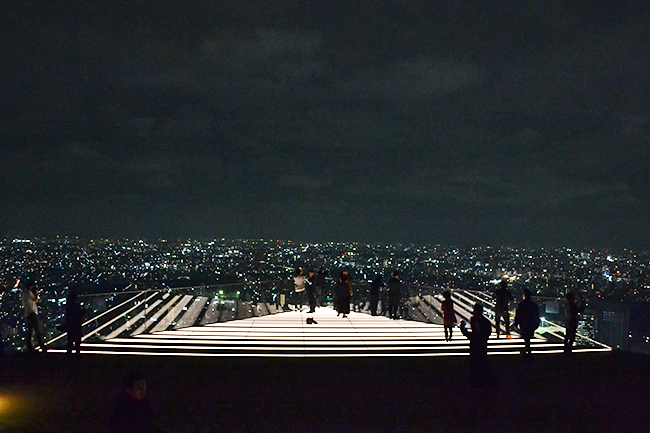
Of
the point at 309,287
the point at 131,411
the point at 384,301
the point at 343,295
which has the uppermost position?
the point at 131,411

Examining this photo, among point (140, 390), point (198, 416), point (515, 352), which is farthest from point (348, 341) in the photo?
point (140, 390)

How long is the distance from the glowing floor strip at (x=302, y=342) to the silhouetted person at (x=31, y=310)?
1.15 metres

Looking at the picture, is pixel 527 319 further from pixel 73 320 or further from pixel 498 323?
pixel 73 320

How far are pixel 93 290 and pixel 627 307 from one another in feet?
43.2

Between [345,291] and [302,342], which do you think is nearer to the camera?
[302,342]

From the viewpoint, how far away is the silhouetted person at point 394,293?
16953mm

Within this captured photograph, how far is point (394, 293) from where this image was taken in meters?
17.1

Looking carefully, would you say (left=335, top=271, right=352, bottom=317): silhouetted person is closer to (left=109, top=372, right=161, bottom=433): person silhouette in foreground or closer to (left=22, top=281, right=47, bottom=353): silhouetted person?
(left=22, top=281, right=47, bottom=353): silhouetted person

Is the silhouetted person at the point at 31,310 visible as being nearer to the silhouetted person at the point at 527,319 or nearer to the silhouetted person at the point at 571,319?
the silhouetted person at the point at 527,319

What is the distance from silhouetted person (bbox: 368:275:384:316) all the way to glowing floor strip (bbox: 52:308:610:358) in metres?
2.31

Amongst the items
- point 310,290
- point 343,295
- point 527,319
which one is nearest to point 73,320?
point 310,290

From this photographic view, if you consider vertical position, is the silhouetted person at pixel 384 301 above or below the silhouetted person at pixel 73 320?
below

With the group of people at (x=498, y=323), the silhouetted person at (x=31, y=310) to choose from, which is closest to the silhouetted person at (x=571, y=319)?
the group of people at (x=498, y=323)

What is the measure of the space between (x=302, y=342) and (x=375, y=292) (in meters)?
6.12
